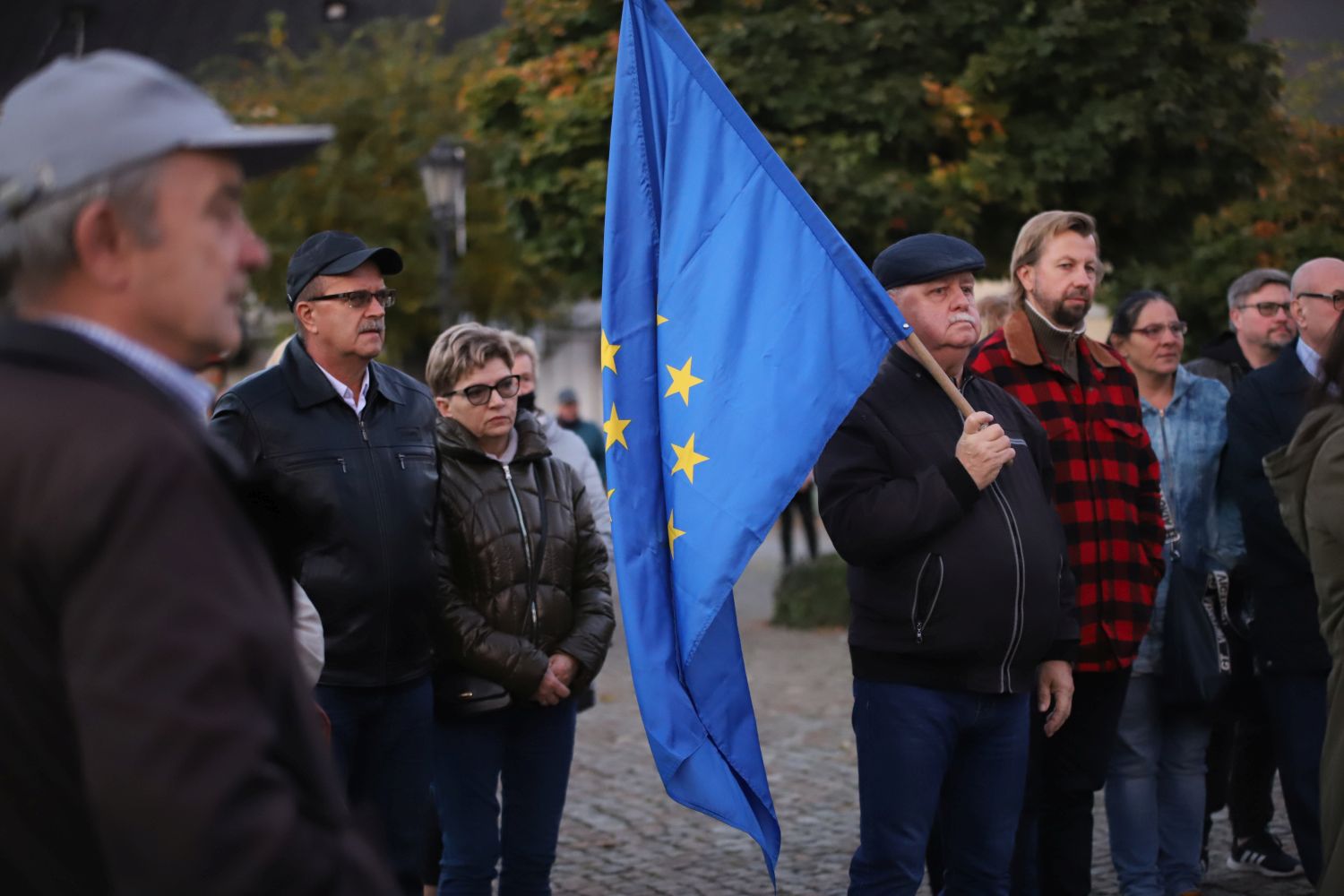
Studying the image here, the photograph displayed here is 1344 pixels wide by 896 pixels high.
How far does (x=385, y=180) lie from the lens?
71.1 ft

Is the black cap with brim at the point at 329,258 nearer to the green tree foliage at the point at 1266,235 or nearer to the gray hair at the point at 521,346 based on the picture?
the gray hair at the point at 521,346

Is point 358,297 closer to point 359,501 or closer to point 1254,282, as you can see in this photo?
point 359,501

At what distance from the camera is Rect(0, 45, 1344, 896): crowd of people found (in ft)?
5.08

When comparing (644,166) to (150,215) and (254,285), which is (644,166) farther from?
(254,285)

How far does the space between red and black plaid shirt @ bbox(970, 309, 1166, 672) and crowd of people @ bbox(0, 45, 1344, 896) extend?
12 millimetres

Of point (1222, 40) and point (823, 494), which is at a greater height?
point (1222, 40)

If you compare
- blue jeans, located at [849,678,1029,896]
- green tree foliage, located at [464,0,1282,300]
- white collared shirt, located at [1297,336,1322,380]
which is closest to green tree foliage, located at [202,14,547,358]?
green tree foliage, located at [464,0,1282,300]

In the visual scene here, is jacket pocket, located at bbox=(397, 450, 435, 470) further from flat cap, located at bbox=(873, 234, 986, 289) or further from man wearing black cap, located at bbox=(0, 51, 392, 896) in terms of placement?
man wearing black cap, located at bbox=(0, 51, 392, 896)

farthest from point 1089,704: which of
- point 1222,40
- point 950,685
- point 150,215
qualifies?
point 1222,40

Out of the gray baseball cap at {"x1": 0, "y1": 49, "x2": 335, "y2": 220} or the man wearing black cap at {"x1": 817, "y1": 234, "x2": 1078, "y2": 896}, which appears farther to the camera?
the man wearing black cap at {"x1": 817, "y1": 234, "x2": 1078, "y2": 896}

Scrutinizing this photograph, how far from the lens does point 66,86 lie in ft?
5.58

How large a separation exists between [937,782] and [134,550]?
320cm

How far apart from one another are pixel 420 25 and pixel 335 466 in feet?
67.0

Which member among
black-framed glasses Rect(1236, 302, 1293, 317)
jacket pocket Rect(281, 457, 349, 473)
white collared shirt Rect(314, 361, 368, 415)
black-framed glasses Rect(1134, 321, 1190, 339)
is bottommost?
jacket pocket Rect(281, 457, 349, 473)
